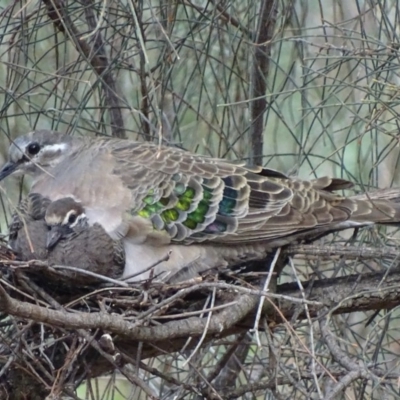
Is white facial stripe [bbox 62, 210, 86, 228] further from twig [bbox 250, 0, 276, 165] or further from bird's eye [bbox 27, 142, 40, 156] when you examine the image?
twig [bbox 250, 0, 276, 165]

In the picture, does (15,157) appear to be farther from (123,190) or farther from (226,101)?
(226,101)

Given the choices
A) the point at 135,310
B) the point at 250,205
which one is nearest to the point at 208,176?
the point at 250,205

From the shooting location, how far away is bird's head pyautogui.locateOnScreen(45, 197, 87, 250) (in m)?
3.06

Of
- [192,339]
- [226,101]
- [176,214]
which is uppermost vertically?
[226,101]

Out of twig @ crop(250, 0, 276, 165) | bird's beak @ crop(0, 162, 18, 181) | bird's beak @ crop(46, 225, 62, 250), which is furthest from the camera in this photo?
bird's beak @ crop(0, 162, 18, 181)

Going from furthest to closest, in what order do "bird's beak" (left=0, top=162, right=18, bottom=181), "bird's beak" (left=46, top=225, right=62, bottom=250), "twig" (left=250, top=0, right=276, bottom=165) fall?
1. "bird's beak" (left=0, top=162, right=18, bottom=181)
2. "twig" (left=250, top=0, right=276, bottom=165)
3. "bird's beak" (left=46, top=225, right=62, bottom=250)

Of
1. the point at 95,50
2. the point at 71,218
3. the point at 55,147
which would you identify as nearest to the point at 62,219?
the point at 71,218

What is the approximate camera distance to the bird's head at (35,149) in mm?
3520

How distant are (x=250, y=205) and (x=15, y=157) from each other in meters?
0.94

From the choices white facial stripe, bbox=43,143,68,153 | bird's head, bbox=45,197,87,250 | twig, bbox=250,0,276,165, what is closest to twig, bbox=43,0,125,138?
white facial stripe, bbox=43,143,68,153

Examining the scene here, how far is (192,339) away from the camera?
2.76m

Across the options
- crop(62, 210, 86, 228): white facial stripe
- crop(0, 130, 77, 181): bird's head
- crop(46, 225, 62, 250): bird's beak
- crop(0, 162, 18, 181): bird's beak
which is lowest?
crop(46, 225, 62, 250): bird's beak

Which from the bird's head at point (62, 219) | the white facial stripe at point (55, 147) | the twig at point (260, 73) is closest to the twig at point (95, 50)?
the white facial stripe at point (55, 147)

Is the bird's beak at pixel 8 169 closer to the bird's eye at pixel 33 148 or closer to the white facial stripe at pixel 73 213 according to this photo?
the bird's eye at pixel 33 148
